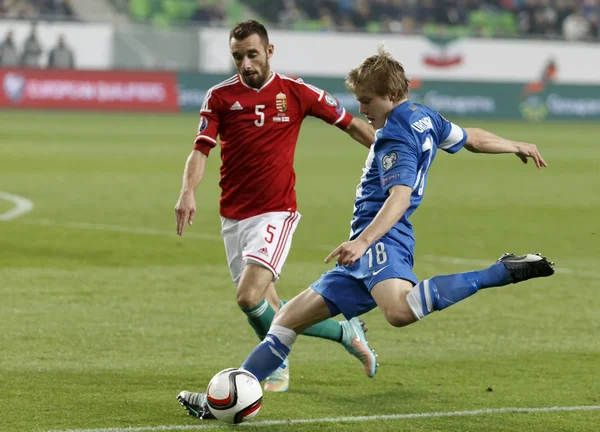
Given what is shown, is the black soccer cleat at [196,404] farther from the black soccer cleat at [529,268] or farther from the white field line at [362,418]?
the black soccer cleat at [529,268]

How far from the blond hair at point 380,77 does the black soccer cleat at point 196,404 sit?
5.27 feet

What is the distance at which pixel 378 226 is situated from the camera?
16.5ft

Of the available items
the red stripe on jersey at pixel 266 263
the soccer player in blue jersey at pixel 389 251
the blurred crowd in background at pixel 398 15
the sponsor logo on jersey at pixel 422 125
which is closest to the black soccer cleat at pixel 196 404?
the soccer player in blue jersey at pixel 389 251

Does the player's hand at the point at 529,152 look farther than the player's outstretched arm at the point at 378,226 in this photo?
Yes

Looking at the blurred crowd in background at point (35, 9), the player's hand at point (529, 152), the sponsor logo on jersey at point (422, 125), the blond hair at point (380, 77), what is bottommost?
the blurred crowd in background at point (35, 9)

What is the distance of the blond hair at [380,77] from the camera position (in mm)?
5305

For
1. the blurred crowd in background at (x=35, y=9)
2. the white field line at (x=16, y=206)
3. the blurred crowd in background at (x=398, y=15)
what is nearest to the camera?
the white field line at (x=16, y=206)

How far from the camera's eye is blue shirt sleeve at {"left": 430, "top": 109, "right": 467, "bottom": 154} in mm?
5578

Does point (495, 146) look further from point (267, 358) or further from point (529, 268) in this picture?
point (267, 358)

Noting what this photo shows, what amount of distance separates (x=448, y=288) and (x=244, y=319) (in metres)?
3.15

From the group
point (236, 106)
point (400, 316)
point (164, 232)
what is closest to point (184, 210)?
point (236, 106)

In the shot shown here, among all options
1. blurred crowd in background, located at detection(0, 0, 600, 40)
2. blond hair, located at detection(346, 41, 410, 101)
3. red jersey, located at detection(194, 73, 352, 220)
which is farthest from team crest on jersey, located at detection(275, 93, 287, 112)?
blurred crowd in background, located at detection(0, 0, 600, 40)

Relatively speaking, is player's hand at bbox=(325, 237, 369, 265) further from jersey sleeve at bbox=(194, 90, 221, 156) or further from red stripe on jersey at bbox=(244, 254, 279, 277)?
jersey sleeve at bbox=(194, 90, 221, 156)

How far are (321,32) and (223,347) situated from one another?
32.7 m
